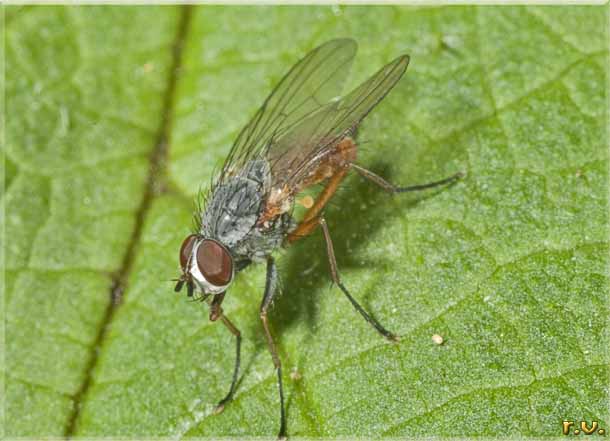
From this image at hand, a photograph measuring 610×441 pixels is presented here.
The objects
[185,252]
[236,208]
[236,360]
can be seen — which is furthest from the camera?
[236,360]

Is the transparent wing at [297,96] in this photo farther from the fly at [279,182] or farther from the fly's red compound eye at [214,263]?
the fly's red compound eye at [214,263]

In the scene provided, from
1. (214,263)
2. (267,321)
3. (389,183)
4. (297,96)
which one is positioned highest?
(297,96)

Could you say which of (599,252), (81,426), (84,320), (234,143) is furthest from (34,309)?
(599,252)

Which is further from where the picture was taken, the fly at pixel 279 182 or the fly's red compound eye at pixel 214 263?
the fly at pixel 279 182

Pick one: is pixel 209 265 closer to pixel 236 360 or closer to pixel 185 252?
pixel 185 252

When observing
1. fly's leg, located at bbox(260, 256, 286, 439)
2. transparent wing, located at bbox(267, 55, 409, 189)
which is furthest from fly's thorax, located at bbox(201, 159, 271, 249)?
fly's leg, located at bbox(260, 256, 286, 439)

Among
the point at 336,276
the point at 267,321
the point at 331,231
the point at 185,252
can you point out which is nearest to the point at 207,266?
the point at 185,252

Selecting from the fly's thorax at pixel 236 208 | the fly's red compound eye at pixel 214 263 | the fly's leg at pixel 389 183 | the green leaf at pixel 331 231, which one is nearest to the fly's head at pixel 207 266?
the fly's red compound eye at pixel 214 263
